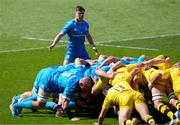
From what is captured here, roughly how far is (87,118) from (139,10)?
52.3 ft

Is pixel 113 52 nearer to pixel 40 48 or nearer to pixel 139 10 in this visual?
pixel 40 48

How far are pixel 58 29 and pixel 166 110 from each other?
13649 mm

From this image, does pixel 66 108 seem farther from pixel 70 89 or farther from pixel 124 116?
pixel 124 116

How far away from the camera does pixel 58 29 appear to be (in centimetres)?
2769

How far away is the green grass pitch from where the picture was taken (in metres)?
20.4

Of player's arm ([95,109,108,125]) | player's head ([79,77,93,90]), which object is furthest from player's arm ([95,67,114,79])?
player's arm ([95,109,108,125])

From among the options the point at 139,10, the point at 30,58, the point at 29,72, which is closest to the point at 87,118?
the point at 29,72

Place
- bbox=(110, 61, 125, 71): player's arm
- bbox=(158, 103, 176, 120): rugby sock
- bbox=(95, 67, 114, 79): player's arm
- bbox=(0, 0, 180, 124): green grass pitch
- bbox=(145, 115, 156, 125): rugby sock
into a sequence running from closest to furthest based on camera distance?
bbox=(145, 115, 156, 125): rugby sock < bbox=(158, 103, 176, 120): rugby sock < bbox=(95, 67, 114, 79): player's arm < bbox=(110, 61, 125, 71): player's arm < bbox=(0, 0, 180, 124): green grass pitch

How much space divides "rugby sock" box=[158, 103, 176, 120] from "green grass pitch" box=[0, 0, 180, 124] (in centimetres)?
250

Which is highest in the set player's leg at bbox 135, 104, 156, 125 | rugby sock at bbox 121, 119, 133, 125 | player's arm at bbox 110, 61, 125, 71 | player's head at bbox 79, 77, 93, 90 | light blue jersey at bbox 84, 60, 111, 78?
player's arm at bbox 110, 61, 125, 71

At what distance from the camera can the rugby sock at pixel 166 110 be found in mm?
14205

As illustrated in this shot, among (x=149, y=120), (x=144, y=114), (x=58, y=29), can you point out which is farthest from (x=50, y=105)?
(x=58, y=29)

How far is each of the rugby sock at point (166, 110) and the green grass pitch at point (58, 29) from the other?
2.50 m

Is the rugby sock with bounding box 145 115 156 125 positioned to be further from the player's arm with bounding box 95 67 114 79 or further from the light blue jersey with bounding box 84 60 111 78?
the light blue jersey with bounding box 84 60 111 78
